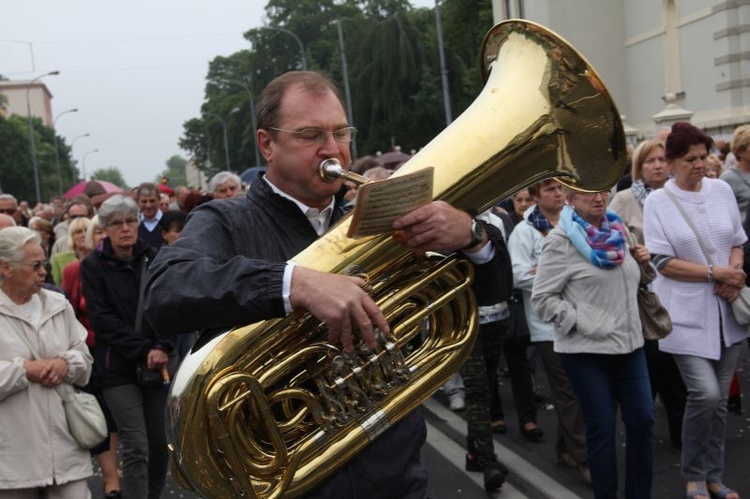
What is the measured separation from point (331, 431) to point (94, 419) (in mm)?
2542

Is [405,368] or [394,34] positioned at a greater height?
[394,34]

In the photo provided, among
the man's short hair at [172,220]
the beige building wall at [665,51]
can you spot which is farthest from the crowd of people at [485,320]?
the beige building wall at [665,51]

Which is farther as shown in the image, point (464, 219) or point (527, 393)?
point (527, 393)

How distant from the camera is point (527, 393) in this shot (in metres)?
6.76

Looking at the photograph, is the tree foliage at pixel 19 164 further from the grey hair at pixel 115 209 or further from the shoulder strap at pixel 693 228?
the shoulder strap at pixel 693 228

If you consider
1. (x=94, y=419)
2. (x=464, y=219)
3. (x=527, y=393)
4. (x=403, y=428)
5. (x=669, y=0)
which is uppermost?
(x=669, y=0)

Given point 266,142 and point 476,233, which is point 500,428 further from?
point 266,142

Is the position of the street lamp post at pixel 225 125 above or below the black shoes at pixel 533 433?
above

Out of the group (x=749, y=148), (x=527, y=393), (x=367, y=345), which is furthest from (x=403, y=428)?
(x=749, y=148)

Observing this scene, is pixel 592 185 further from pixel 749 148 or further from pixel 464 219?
pixel 749 148

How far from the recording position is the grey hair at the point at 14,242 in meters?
4.53

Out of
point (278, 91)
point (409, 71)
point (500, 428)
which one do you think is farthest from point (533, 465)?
point (409, 71)

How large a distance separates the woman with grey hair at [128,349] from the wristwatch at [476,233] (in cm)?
312

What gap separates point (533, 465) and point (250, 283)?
4.33m
